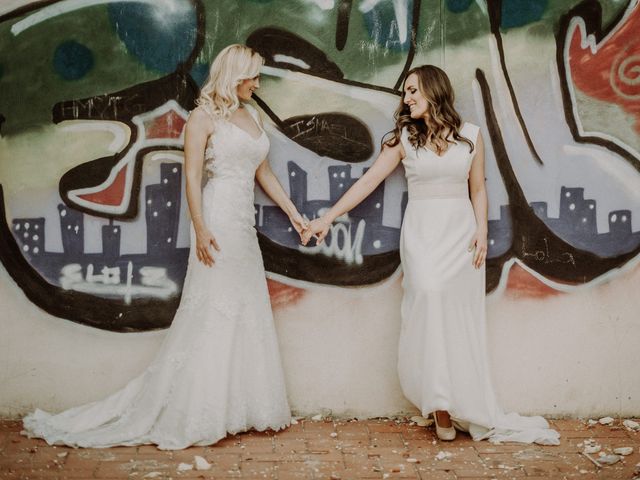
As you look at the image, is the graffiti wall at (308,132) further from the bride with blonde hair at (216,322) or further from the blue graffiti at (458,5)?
the bride with blonde hair at (216,322)

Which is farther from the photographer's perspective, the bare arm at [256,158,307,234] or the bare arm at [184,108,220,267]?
the bare arm at [256,158,307,234]

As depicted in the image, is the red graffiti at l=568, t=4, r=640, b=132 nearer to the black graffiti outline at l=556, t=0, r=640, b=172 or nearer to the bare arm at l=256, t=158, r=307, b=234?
the black graffiti outline at l=556, t=0, r=640, b=172

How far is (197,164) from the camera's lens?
501 centimetres

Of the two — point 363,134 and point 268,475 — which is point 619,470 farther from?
point 363,134

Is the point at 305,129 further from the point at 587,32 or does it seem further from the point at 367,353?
the point at 587,32

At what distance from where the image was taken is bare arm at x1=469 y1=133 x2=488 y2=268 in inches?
207

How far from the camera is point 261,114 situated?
Answer: 5480 mm

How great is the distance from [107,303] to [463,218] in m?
2.36

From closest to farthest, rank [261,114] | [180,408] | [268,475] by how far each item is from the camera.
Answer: [268,475]
[180,408]
[261,114]

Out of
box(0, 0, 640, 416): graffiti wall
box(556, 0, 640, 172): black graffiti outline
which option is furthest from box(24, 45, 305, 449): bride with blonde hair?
box(556, 0, 640, 172): black graffiti outline

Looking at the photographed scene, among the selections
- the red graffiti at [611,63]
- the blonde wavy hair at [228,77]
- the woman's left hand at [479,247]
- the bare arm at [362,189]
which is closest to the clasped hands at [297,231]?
the bare arm at [362,189]

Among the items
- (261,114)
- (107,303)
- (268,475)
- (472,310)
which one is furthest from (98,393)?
(472,310)

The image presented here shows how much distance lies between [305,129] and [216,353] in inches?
60.8

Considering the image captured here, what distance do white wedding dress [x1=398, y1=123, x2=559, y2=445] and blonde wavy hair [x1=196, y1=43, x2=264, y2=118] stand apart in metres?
1.05
